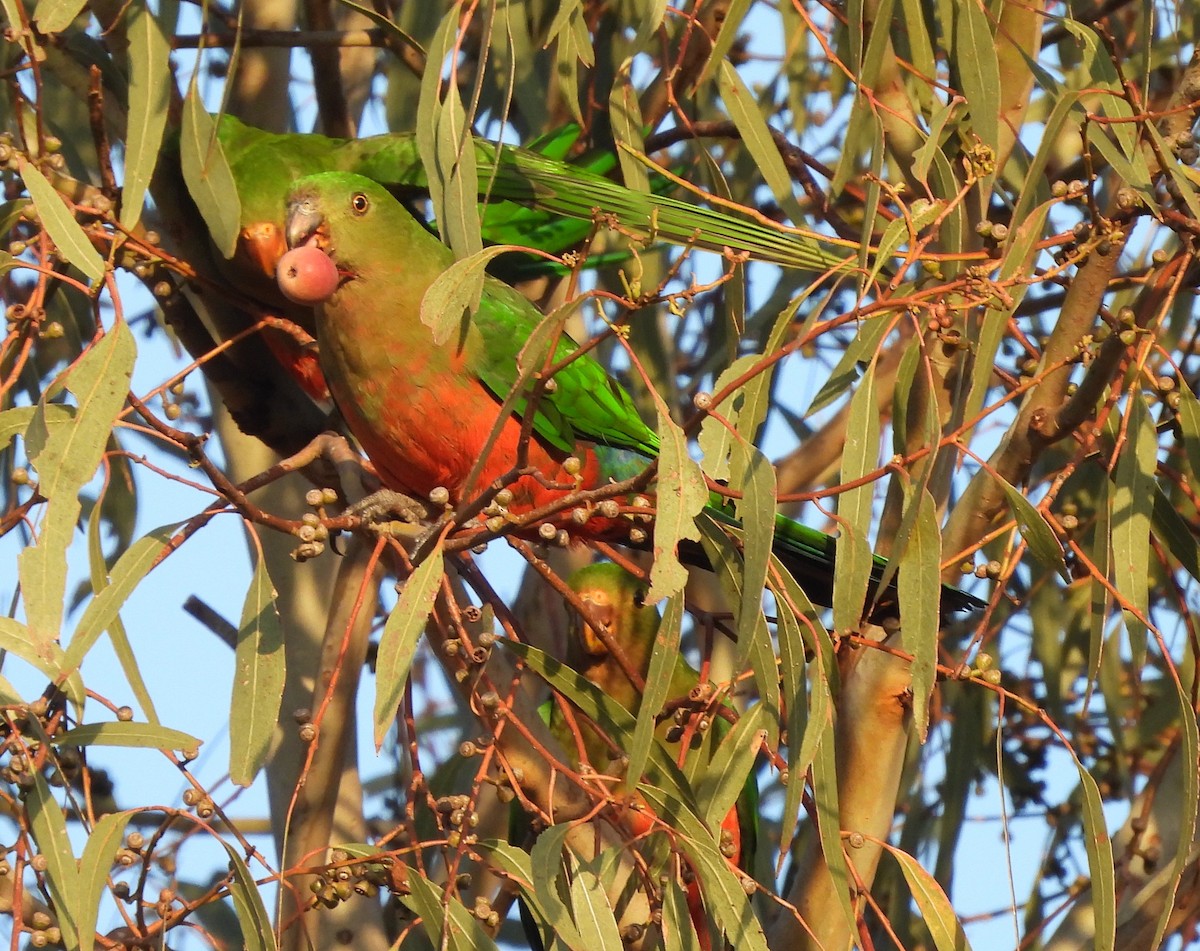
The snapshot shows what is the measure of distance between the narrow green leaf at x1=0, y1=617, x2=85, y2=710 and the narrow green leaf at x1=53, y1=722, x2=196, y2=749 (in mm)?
39

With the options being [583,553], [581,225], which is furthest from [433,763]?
[581,225]

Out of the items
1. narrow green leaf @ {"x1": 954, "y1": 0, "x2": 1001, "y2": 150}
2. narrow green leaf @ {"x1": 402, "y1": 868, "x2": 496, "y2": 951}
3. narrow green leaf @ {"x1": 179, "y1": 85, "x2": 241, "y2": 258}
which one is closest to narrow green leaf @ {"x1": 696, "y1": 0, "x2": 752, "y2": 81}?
narrow green leaf @ {"x1": 954, "y1": 0, "x2": 1001, "y2": 150}

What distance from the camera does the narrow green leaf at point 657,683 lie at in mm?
1610

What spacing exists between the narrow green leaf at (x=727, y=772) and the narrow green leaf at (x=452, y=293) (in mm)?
613

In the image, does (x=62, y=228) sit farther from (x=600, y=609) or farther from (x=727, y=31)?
(x=600, y=609)

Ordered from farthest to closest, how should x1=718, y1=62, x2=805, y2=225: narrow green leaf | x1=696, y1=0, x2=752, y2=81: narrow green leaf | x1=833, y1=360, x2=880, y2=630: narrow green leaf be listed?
x1=718, y1=62, x2=805, y2=225: narrow green leaf
x1=696, y1=0, x2=752, y2=81: narrow green leaf
x1=833, y1=360, x2=880, y2=630: narrow green leaf

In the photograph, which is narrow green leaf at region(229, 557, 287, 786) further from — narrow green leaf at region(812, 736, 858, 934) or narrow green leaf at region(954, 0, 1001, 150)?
narrow green leaf at region(954, 0, 1001, 150)

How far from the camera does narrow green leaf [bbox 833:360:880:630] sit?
178cm

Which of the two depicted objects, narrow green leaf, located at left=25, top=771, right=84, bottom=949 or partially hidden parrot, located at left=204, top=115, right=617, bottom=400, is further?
partially hidden parrot, located at left=204, top=115, right=617, bottom=400

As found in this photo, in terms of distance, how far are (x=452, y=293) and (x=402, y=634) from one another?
36 centimetres

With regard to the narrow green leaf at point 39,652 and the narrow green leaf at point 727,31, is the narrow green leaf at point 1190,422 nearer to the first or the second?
the narrow green leaf at point 727,31

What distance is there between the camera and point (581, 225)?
3041mm

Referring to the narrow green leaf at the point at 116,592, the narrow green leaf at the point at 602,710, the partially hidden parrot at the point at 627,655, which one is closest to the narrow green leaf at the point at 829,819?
the narrow green leaf at the point at 602,710

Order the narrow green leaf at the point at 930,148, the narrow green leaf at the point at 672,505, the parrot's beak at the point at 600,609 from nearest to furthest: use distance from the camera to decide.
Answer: the narrow green leaf at the point at 672,505, the narrow green leaf at the point at 930,148, the parrot's beak at the point at 600,609
